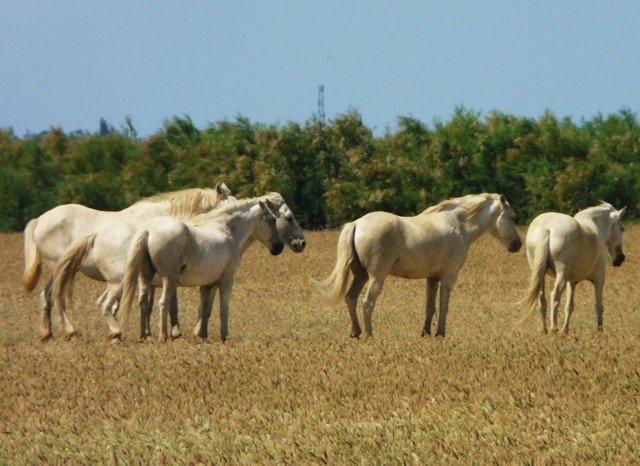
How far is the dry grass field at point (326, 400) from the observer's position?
21.7ft

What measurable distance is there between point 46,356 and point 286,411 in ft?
12.7

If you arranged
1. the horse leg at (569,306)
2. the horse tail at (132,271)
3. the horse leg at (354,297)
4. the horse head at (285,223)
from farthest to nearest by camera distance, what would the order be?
1. the horse head at (285,223)
2. the horse leg at (569,306)
3. the horse leg at (354,297)
4. the horse tail at (132,271)

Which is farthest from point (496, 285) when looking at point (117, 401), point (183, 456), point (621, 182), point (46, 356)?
point (621, 182)

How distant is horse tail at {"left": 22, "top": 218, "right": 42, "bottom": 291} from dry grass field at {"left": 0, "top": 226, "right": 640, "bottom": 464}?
747 mm

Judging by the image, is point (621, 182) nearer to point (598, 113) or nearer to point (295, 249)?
point (598, 113)

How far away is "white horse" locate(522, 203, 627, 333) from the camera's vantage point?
14.0 m

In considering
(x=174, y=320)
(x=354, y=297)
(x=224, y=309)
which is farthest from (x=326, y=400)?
(x=174, y=320)

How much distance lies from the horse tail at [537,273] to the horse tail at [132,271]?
441 cm

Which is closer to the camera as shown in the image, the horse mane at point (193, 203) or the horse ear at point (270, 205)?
the horse ear at point (270, 205)

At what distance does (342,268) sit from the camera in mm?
13188

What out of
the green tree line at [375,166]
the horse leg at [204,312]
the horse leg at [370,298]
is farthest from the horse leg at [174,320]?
the green tree line at [375,166]

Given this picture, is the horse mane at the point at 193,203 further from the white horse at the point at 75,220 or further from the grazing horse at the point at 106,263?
the grazing horse at the point at 106,263

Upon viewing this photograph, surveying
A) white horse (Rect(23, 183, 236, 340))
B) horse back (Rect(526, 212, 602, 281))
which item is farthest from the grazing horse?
horse back (Rect(526, 212, 602, 281))

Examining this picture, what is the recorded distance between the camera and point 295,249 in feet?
48.3
